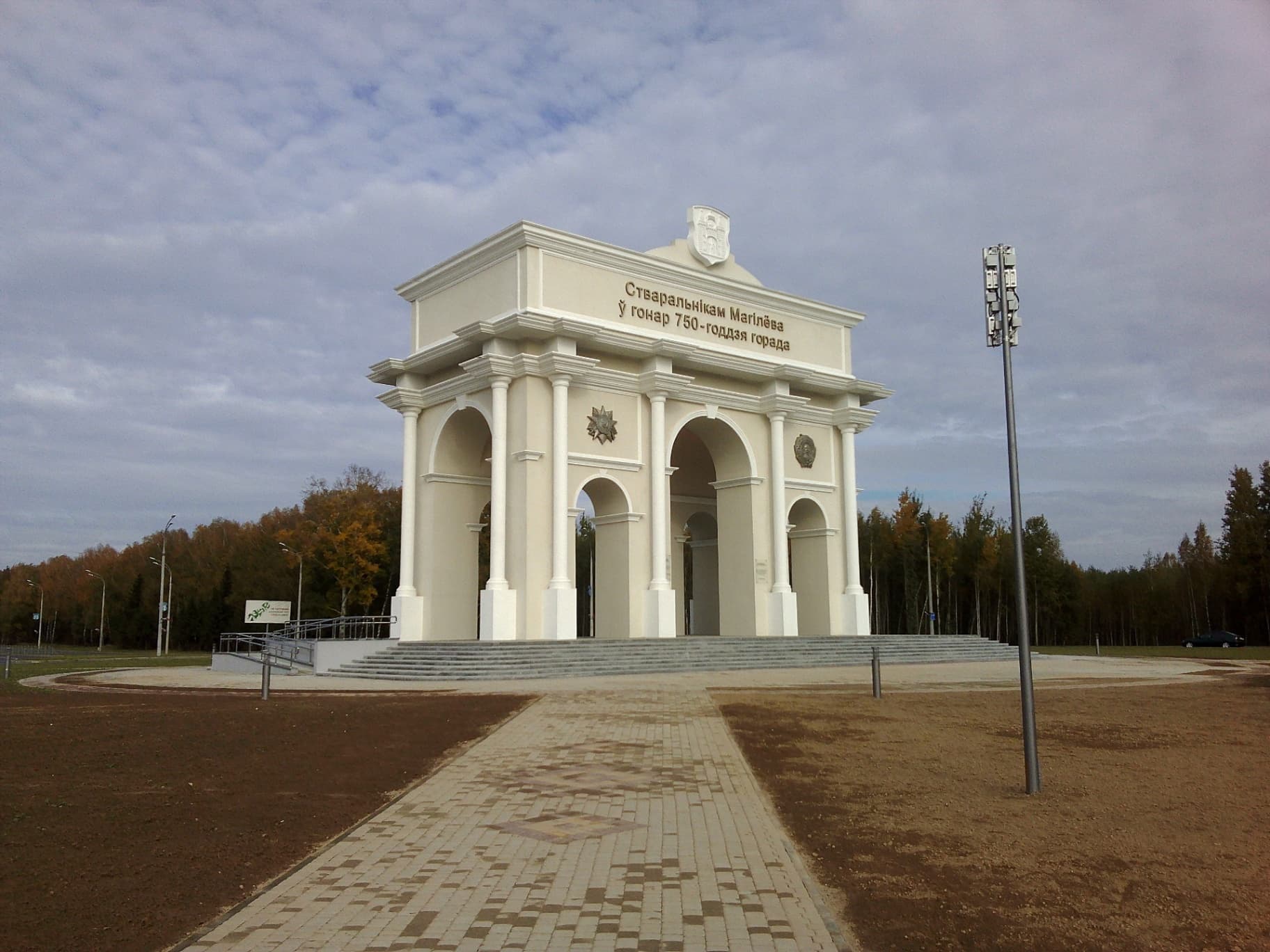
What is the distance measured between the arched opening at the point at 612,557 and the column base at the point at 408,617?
5916 millimetres

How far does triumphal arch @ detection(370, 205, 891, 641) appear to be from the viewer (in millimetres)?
31188

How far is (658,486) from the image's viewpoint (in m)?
33.7

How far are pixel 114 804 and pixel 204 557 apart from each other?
8365cm

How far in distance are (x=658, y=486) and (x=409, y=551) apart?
A: 29.4 feet

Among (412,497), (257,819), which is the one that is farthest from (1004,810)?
(412,497)

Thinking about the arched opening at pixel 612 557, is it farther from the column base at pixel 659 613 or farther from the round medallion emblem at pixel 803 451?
the round medallion emblem at pixel 803 451

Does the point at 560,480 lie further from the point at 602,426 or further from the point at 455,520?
the point at 455,520

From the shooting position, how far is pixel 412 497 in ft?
115

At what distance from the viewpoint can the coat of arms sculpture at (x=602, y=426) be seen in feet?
108

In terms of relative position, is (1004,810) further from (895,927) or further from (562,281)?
(562,281)

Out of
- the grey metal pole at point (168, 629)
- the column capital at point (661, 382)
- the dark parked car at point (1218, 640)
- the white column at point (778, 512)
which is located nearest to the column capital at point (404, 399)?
the column capital at point (661, 382)

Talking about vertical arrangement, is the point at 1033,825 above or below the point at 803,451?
below

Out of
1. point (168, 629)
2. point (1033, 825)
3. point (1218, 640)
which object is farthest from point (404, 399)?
point (1218, 640)

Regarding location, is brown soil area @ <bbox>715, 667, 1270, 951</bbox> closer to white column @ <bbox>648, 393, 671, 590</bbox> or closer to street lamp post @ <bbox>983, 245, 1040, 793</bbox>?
street lamp post @ <bbox>983, 245, 1040, 793</bbox>
